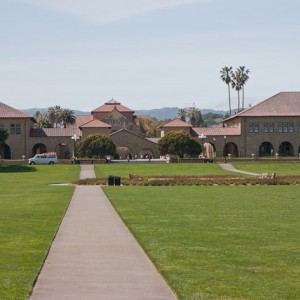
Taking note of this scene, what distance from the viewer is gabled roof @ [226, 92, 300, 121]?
4277 inches

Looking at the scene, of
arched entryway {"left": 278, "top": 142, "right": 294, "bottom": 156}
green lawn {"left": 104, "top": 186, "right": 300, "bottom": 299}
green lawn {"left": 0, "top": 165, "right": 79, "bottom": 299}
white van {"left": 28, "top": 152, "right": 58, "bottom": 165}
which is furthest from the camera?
arched entryway {"left": 278, "top": 142, "right": 294, "bottom": 156}

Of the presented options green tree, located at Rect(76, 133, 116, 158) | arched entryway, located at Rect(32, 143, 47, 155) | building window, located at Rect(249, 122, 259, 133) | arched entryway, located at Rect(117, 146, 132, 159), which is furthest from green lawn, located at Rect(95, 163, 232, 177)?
arched entryway, located at Rect(32, 143, 47, 155)

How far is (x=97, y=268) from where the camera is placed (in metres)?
12.8

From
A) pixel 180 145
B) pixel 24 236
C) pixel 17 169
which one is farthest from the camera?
pixel 180 145

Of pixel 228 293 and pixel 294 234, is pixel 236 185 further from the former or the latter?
pixel 228 293

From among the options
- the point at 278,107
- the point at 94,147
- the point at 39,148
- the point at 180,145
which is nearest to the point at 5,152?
the point at 39,148

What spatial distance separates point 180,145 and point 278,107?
2202cm

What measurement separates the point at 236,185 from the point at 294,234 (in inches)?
1080

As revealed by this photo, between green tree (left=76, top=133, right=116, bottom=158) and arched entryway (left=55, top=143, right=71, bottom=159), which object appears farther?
arched entryway (left=55, top=143, right=71, bottom=159)

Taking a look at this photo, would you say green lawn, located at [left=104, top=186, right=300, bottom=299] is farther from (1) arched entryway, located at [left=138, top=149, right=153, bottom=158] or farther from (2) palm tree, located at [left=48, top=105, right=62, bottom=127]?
(2) palm tree, located at [left=48, top=105, right=62, bottom=127]

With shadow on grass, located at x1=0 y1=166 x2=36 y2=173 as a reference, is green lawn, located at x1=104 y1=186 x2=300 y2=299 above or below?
below

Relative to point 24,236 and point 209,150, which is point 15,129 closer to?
point 209,150

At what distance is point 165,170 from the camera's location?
70.8 metres

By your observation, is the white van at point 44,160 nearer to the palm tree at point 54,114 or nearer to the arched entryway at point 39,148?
the arched entryway at point 39,148
